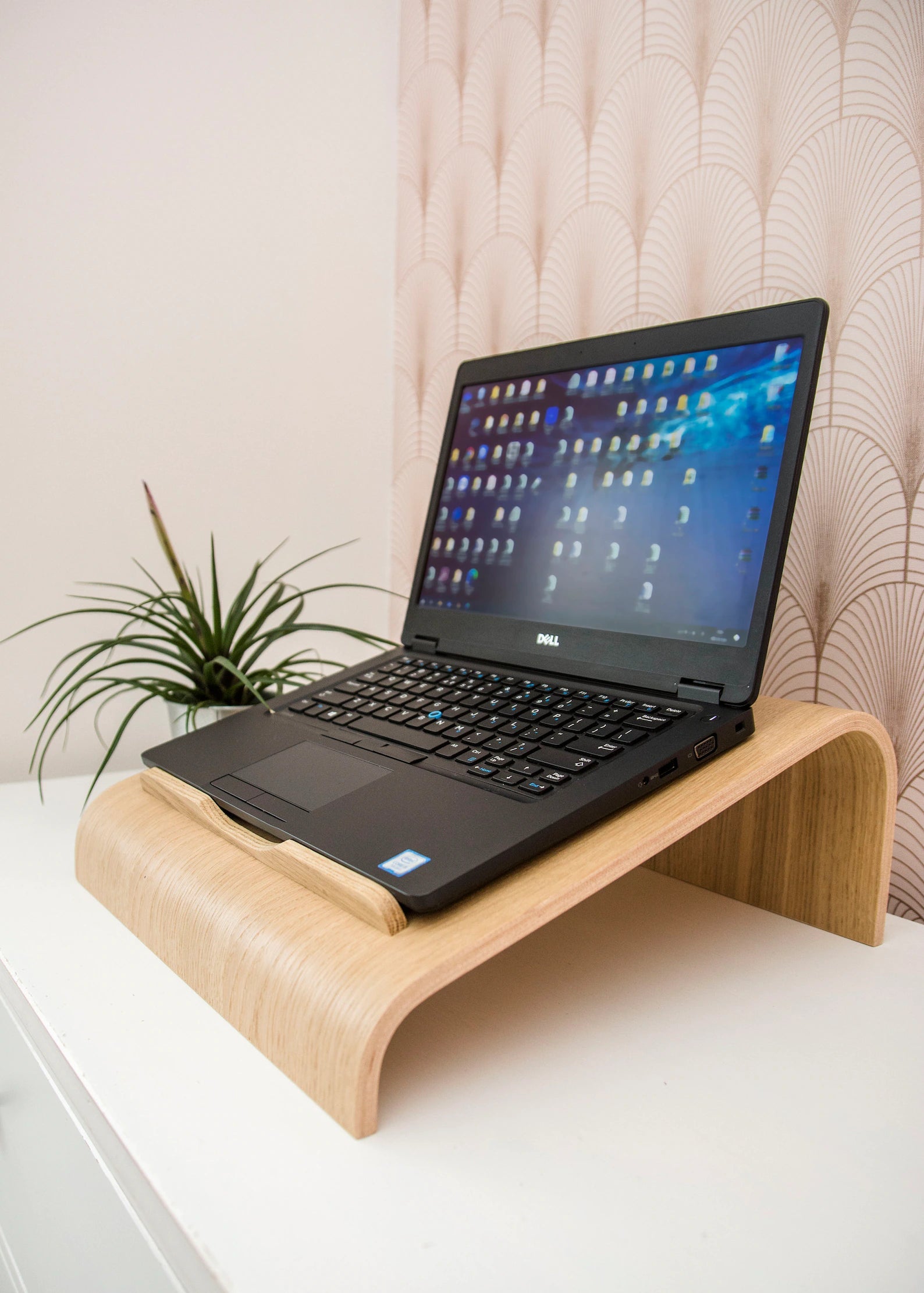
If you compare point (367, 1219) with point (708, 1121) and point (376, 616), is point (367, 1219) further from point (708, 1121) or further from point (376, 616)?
point (376, 616)

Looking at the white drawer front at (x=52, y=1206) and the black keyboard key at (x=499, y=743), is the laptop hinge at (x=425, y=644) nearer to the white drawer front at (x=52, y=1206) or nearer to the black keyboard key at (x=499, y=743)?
the black keyboard key at (x=499, y=743)

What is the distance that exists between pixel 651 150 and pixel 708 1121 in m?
0.74

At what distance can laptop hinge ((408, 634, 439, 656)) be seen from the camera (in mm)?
701

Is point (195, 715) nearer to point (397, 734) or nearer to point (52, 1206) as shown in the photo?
point (397, 734)

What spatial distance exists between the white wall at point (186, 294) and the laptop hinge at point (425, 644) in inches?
15.8

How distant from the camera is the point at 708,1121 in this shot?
0.39m

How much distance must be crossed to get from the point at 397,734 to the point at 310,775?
65mm


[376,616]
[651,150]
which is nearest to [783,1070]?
[651,150]

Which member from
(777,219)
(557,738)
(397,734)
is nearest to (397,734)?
(397,734)

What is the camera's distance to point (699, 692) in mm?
527

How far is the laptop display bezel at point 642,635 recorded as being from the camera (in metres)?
0.52

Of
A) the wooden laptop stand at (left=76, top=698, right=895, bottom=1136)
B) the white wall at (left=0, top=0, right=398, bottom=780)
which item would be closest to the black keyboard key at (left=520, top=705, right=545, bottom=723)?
the wooden laptop stand at (left=76, top=698, right=895, bottom=1136)

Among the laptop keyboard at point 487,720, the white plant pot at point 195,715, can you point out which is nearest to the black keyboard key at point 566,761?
the laptop keyboard at point 487,720

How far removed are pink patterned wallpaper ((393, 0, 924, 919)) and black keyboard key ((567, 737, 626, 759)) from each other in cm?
26
